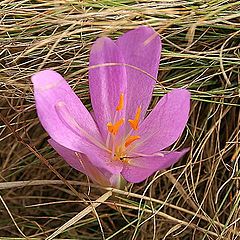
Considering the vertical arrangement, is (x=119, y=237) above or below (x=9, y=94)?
below

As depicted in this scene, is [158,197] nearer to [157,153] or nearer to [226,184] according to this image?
[226,184]

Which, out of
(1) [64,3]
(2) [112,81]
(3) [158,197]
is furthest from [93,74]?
(3) [158,197]

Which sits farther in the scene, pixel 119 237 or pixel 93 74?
pixel 119 237

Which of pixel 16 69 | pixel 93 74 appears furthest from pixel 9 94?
pixel 93 74

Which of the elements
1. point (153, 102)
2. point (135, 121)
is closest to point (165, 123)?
point (135, 121)
